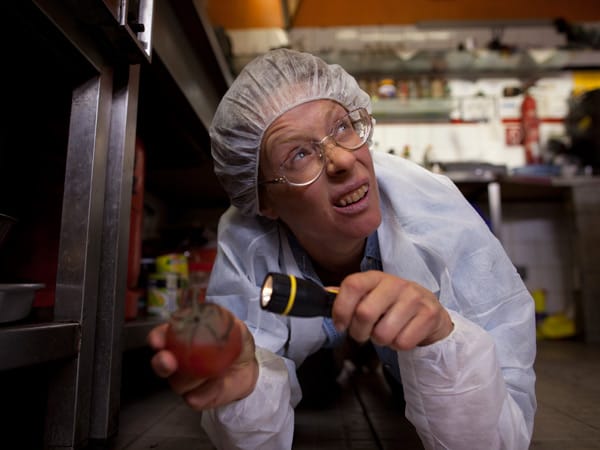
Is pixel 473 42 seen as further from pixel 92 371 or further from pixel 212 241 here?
pixel 92 371

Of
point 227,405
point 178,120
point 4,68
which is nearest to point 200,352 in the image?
point 227,405

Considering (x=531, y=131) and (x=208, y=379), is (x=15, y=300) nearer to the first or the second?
(x=208, y=379)

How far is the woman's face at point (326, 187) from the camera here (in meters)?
0.76

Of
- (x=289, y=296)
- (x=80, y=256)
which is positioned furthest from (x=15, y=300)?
(x=289, y=296)

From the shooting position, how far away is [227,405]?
60cm

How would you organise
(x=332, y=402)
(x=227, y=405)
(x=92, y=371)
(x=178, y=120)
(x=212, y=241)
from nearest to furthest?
(x=227, y=405) → (x=92, y=371) → (x=332, y=402) → (x=178, y=120) → (x=212, y=241)

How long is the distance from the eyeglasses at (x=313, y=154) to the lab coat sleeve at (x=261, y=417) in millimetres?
318

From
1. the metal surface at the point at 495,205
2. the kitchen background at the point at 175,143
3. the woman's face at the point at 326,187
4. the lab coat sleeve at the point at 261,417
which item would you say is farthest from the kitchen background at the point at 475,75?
the lab coat sleeve at the point at 261,417

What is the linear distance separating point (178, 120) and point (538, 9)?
300cm

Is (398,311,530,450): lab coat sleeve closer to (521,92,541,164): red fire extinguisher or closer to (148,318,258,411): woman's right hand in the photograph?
(148,318,258,411): woman's right hand

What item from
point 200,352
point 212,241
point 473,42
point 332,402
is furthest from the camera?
point 473,42

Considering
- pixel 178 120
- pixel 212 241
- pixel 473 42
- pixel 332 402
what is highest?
pixel 473 42

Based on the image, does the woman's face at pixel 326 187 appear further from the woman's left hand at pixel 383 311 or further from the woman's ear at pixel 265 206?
the woman's left hand at pixel 383 311

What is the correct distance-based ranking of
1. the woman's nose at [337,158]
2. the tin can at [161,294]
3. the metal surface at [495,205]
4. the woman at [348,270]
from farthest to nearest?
the metal surface at [495,205] < the tin can at [161,294] < the woman's nose at [337,158] < the woman at [348,270]
